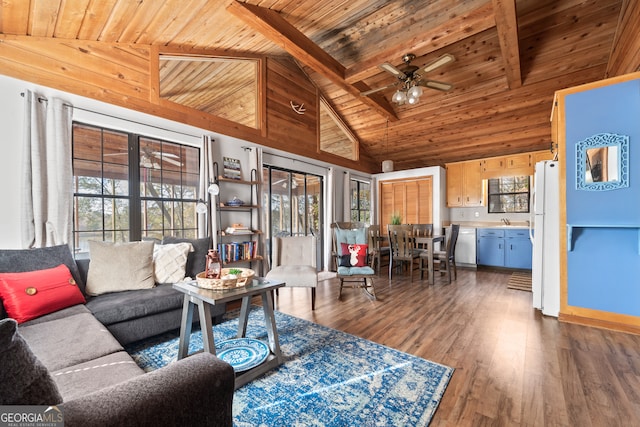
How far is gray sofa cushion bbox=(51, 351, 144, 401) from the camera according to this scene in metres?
1.06

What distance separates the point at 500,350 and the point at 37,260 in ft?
12.7

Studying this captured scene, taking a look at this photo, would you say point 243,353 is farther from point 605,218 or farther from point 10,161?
point 605,218

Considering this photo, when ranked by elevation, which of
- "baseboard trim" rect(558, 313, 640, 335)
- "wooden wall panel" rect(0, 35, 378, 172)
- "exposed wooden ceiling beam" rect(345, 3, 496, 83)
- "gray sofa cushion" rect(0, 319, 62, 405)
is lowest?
"baseboard trim" rect(558, 313, 640, 335)

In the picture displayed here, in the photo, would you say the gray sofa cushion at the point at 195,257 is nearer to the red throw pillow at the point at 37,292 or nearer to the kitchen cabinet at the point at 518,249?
the red throw pillow at the point at 37,292

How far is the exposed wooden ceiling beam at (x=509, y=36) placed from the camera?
250cm

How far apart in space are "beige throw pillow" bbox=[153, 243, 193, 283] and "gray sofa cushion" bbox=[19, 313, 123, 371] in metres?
0.81

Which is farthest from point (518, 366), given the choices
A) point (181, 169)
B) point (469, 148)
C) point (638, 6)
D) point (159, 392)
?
point (469, 148)

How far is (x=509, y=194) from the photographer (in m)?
5.64

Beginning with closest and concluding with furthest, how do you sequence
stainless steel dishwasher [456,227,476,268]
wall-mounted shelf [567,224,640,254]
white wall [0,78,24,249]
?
white wall [0,78,24,249]
wall-mounted shelf [567,224,640,254]
stainless steel dishwasher [456,227,476,268]

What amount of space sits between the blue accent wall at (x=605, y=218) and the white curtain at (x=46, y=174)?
5.10 metres

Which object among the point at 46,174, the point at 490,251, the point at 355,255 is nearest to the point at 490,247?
the point at 490,251

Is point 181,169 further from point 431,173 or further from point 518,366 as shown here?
point 431,173

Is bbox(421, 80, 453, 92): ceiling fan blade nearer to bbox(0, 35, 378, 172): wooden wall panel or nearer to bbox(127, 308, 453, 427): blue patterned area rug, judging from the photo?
bbox(0, 35, 378, 172): wooden wall panel

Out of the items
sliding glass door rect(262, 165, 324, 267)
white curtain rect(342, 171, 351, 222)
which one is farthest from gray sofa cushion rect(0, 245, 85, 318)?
white curtain rect(342, 171, 351, 222)
